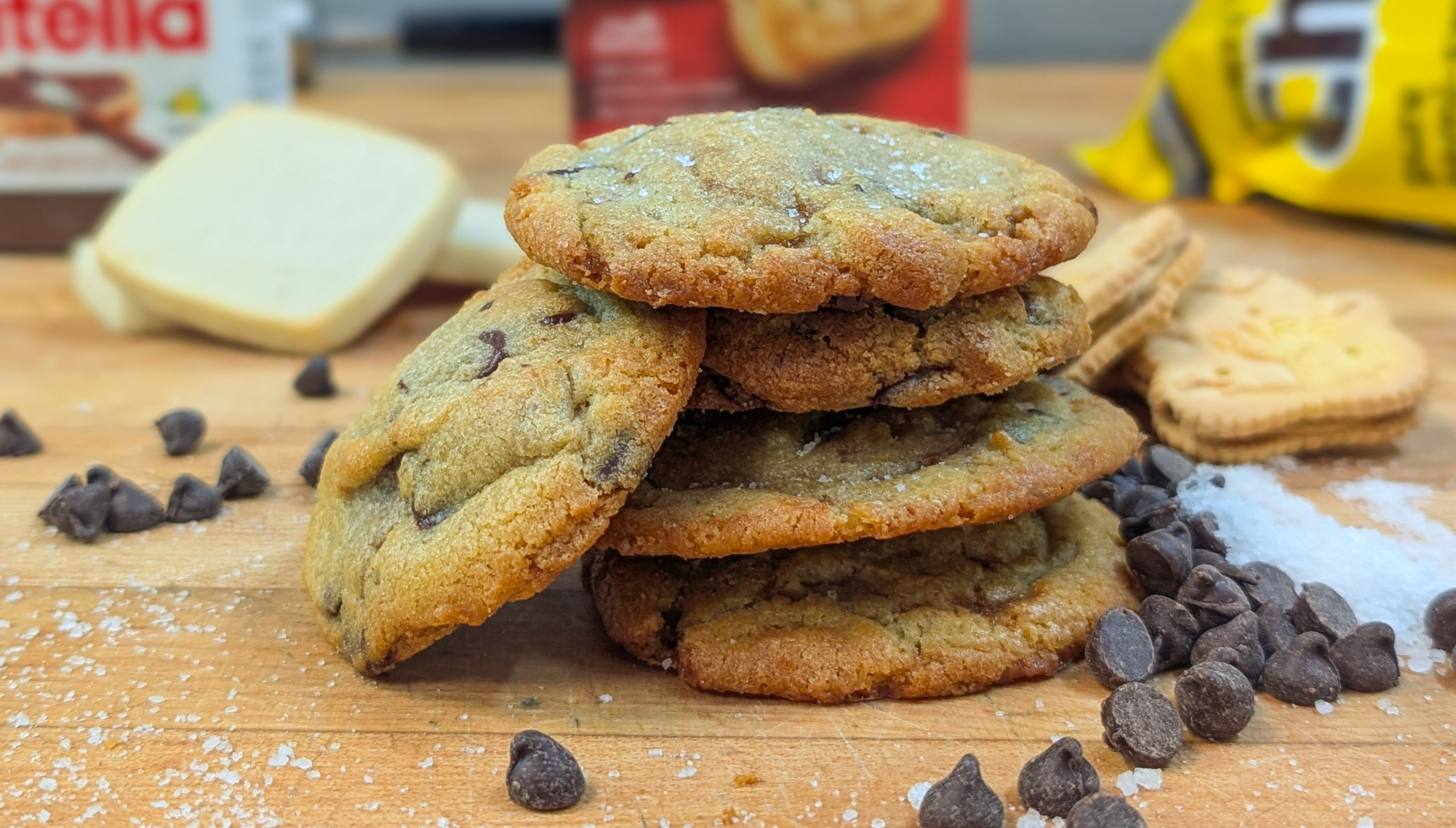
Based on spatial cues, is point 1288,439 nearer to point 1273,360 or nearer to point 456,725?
point 1273,360

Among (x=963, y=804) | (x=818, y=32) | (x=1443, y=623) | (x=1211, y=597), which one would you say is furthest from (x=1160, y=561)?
(x=818, y=32)

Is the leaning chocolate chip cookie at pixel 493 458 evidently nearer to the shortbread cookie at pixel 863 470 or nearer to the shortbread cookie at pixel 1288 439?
the shortbread cookie at pixel 863 470

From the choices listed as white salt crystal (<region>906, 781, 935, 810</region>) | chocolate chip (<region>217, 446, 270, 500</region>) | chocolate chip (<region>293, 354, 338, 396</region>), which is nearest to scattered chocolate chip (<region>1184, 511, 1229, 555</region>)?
white salt crystal (<region>906, 781, 935, 810</region>)

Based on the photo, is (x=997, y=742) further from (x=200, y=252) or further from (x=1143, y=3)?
(x=1143, y=3)

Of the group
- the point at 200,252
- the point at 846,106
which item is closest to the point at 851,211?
the point at 200,252

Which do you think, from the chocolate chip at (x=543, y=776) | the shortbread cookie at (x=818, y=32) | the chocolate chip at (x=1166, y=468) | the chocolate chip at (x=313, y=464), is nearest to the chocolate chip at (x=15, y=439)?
the chocolate chip at (x=313, y=464)

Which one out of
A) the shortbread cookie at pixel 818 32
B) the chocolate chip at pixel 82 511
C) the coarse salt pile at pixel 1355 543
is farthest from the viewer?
the shortbread cookie at pixel 818 32
